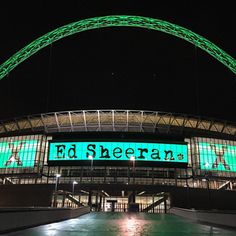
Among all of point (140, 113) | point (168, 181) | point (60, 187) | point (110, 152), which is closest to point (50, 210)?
point (60, 187)

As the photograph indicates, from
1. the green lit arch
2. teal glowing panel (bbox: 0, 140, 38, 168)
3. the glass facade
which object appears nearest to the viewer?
the green lit arch

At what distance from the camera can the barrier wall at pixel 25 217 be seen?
41.3 feet

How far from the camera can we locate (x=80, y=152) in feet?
230

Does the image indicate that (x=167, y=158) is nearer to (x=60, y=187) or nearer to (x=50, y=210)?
(x=60, y=187)

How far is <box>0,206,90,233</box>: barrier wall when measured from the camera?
41.3ft

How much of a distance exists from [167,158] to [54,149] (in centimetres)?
3017

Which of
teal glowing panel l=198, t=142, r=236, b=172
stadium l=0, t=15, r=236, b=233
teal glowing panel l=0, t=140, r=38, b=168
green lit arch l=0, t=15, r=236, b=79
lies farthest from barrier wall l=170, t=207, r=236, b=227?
teal glowing panel l=0, t=140, r=38, b=168

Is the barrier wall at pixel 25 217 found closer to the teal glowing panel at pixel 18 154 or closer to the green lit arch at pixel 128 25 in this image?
the green lit arch at pixel 128 25

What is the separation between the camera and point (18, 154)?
73.9 metres

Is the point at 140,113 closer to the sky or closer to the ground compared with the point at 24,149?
closer to the sky

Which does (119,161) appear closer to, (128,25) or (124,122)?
(124,122)

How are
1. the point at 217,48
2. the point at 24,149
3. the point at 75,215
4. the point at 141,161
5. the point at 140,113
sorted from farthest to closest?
the point at 140,113
the point at 24,149
the point at 141,161
the point at 217,48
the point at 75,215

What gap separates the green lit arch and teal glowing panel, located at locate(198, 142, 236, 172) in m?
39.4

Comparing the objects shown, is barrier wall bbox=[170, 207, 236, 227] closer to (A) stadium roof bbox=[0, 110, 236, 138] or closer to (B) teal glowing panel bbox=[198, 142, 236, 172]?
(B) teal glowing panel bbox=[198, 142, 236, 172]
